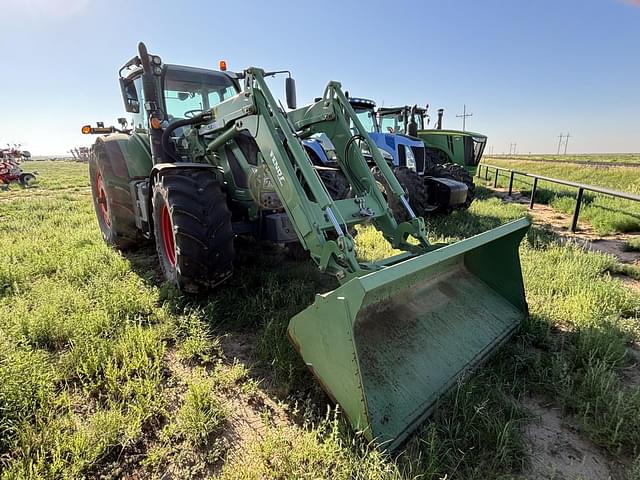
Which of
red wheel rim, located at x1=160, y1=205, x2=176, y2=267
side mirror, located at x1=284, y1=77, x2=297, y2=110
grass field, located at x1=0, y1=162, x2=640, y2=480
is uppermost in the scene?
side mirror, located at x1=284, y1=77, x2=297, y2=110

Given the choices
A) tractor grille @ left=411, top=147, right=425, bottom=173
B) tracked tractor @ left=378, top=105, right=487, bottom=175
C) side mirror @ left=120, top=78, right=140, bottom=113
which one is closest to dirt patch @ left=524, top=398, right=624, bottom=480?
side mirror @ left=120, top=78, right=140, bottom=113

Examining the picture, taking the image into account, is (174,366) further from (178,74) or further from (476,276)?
(178,74)

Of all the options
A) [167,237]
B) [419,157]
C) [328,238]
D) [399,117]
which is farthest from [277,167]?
[399,117]

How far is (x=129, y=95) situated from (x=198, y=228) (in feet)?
9.57

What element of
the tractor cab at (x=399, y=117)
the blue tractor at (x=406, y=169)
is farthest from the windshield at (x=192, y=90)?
the tractor cab at (x=399, y=117)

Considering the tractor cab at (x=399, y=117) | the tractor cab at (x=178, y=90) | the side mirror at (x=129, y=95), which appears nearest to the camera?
the tractor cab at (x=178, y=90)

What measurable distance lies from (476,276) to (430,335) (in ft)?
3.43

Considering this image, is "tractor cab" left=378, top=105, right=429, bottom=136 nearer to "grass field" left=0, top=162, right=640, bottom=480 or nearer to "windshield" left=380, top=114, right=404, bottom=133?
"windshield" left=380, top=114, right=404, bottom=133

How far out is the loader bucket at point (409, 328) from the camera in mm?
1777

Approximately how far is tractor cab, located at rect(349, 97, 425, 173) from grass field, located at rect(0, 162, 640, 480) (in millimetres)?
4244

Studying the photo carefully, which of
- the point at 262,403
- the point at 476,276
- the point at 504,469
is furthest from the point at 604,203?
the point at 262,403

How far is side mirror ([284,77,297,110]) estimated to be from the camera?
10.8 feet

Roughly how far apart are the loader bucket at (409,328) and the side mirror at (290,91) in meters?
2.01

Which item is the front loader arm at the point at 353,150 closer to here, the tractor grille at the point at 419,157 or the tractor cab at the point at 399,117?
the tractor grille at the point at 419,157
